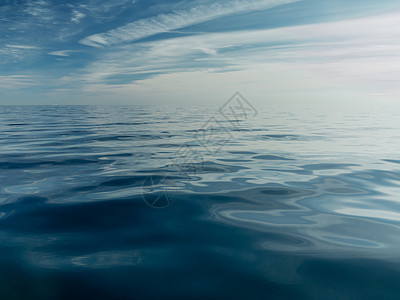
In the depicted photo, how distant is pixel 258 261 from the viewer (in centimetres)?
288

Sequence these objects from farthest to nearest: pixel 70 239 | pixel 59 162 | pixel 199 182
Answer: pixel 59 162 < pixel 199 182 < pixel 70 239

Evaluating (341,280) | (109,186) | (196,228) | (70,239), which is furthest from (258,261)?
(109,186)

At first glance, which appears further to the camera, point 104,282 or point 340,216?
point 340,216

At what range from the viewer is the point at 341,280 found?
2.54m

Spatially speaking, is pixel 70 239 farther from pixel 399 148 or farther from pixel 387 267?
pixel 399 148

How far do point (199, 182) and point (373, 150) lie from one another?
Answer: 7.12 meters

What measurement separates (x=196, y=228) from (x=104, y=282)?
1364mm

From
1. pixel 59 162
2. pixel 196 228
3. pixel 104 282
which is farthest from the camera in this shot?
pixel 59 162

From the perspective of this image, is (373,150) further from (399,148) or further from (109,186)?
(109,186)

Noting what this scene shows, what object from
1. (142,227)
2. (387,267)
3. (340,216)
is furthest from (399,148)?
(142,227)

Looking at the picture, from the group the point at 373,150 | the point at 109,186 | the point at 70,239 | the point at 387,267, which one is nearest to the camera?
the point at 387,267

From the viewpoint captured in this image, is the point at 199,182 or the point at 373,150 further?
the point at 373,150

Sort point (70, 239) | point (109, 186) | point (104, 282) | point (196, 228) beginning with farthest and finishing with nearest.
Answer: point (109, 186) → point (196, 228) → point (70, 239) → point (104, 282)

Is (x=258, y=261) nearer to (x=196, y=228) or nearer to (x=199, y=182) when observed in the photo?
(x=196, y=228)
